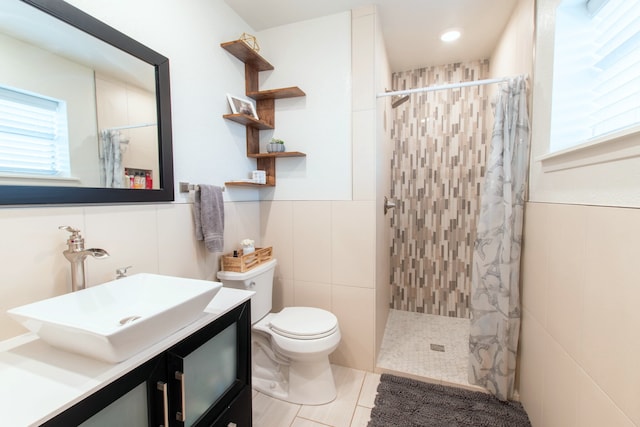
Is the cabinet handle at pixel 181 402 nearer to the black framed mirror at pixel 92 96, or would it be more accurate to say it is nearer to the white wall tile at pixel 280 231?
the black framed mirror at pixel 92 96

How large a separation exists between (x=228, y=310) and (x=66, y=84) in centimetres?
105

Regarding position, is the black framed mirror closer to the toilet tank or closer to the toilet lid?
the toilet tank

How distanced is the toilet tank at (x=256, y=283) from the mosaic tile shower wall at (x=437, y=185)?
1.52m

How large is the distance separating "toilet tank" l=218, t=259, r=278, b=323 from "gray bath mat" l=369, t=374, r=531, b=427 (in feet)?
2.94

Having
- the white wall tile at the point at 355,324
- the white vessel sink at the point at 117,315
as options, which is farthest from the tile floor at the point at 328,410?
the white vessel sink at the point at 117,315

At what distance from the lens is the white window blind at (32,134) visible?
34.0 inches

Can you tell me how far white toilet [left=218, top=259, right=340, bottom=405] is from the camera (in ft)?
5.24

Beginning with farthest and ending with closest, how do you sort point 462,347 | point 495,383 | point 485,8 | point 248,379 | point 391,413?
point 462,347 → point 485,8 → point 495,383 → point 391,413 → point 248,379

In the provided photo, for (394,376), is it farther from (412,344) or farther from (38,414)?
(38,414)

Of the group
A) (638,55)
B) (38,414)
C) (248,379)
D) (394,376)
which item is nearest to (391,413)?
(394,376)

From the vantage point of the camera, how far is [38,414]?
1.87 feet

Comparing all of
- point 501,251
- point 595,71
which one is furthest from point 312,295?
point 595,71

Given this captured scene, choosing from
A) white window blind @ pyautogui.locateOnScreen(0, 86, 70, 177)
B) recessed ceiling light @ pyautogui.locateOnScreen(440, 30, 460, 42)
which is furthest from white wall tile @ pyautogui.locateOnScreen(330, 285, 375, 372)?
recessed ceiling light @ pyautogui.locateOnScreen(440, 30, 460, 42)

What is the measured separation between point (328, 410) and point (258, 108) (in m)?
2.12
